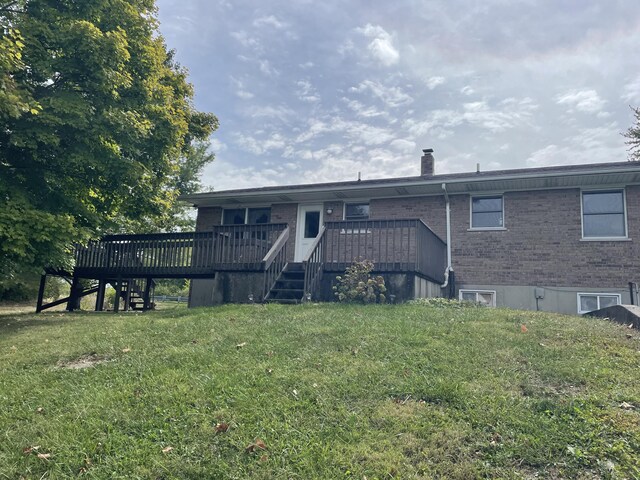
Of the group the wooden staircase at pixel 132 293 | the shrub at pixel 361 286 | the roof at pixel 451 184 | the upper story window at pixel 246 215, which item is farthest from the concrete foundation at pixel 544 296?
the wooden staircase at pixel 132 293

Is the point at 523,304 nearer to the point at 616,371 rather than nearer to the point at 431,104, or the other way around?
the point at 431,104

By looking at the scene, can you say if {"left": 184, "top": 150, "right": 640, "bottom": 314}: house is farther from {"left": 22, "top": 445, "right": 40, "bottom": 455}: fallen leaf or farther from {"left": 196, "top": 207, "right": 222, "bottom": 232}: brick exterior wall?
{"left": 22, "top": 445, "right": 40, "bottom": 455}: fallen leaf

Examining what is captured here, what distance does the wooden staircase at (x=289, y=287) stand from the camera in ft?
34.6

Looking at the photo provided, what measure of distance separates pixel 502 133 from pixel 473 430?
12673 mm

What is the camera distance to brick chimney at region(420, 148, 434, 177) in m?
15.9

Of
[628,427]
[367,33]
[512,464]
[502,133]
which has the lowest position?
[512,464]

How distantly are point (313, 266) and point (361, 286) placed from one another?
4.93 feet

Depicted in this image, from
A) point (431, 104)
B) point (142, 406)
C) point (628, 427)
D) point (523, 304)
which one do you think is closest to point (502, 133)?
point (431, 104)

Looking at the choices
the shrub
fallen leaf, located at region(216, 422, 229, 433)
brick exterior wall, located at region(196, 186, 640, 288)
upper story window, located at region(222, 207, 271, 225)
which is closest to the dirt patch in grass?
fallen leaf, located at region(216, 422, 229, 433)

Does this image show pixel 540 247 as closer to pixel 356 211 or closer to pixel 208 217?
pixel 356 211

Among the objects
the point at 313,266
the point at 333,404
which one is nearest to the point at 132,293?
the point at 313,266

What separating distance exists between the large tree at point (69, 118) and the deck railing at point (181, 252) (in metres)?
2.03

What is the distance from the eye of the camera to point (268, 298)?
10703mm

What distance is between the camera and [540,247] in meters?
12.4
